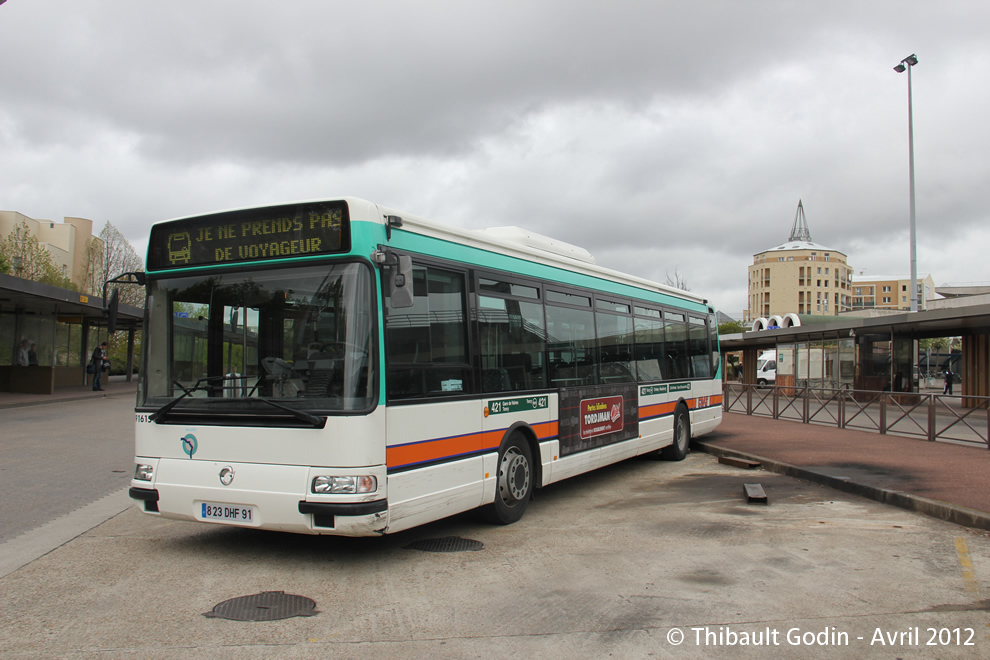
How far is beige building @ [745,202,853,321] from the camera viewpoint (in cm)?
13712

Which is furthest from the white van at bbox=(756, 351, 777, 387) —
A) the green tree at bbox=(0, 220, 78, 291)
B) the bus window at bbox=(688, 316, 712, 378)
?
the green tree at bbox=(0, 220, 78, 291)

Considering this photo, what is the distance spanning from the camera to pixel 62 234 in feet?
256

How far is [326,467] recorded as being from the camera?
218 inches

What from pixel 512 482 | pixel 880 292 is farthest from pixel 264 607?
pixel 880 292

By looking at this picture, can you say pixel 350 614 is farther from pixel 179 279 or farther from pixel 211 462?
pixel 179 279

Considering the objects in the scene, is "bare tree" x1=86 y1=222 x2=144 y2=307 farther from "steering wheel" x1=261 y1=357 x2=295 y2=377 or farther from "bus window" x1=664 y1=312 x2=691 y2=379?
"steering wheel" x1=261 y1=357 x2=295 y2=377

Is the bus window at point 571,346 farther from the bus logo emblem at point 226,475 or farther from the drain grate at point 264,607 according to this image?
the drain grate at point 264,607

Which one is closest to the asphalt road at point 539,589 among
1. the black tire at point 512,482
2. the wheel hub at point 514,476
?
the black tire at point 512,482

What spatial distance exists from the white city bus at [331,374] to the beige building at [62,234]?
74.7 metres

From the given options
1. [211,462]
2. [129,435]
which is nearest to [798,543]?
[211,462]

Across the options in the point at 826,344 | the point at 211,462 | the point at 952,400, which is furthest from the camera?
the point at 826,344

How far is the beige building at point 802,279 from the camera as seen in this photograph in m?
137

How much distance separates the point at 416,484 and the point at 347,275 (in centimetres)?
180

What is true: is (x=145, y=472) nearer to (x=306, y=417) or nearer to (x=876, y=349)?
(x=306, y=417)
